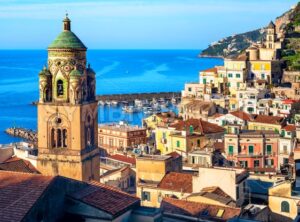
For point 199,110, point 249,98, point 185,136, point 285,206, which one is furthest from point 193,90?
point 285,206

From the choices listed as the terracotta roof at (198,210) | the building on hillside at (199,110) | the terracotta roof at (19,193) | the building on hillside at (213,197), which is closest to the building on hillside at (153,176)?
the building on hillside at (213,197)

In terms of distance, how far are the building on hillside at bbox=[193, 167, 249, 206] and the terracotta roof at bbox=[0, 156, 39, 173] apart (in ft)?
25.6

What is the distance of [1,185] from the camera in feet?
51.2

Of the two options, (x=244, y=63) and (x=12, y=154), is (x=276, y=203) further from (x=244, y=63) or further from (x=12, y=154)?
(x=244, y=63)

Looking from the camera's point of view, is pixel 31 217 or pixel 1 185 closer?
pixel 31 217

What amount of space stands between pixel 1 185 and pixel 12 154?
54.7 feet

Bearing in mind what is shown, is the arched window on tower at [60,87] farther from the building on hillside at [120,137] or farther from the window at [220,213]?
the building on hillside at [120,137]

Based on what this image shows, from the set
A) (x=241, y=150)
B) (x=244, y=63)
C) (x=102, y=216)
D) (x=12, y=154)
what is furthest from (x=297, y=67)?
(x=102, y=216)

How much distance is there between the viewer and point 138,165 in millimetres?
30016

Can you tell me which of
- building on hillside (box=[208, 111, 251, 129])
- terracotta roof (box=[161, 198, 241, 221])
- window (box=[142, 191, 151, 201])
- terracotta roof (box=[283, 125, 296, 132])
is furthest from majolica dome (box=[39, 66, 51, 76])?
building on hillside (box=[208, 111, 251, 129])

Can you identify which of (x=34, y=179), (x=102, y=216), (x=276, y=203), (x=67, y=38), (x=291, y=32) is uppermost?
(x=291, y=32)

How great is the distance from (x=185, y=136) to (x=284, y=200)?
19950 millimetres

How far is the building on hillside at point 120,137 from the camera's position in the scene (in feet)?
189

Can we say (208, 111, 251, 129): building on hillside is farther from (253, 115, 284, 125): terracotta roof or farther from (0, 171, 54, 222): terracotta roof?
(0, 171, 54, 222): terracotta roof
